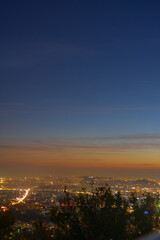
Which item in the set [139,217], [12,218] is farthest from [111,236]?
[12,218]

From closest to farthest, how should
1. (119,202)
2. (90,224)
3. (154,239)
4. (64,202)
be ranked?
(154,239) < (90,224) < (64,202) < (119,202)

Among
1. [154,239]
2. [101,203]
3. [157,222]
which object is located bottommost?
[157,222]

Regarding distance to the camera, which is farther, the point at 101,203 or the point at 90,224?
the point at 101,203

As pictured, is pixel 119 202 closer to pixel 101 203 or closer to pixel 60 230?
pixel 101 203

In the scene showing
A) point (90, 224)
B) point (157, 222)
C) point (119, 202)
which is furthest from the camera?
point (157, 222)

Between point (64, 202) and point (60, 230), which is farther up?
point (64, 202)

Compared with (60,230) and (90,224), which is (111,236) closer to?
(90,224)

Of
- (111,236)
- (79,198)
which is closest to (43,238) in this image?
(79,198)

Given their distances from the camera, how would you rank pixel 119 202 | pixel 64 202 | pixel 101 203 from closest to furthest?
pixel 64 202 < pixel 101 203 < pixel 119 202

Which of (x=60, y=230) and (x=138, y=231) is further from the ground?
(x=60, y=230)

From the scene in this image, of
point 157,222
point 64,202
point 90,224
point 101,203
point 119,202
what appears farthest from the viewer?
point 157,222
